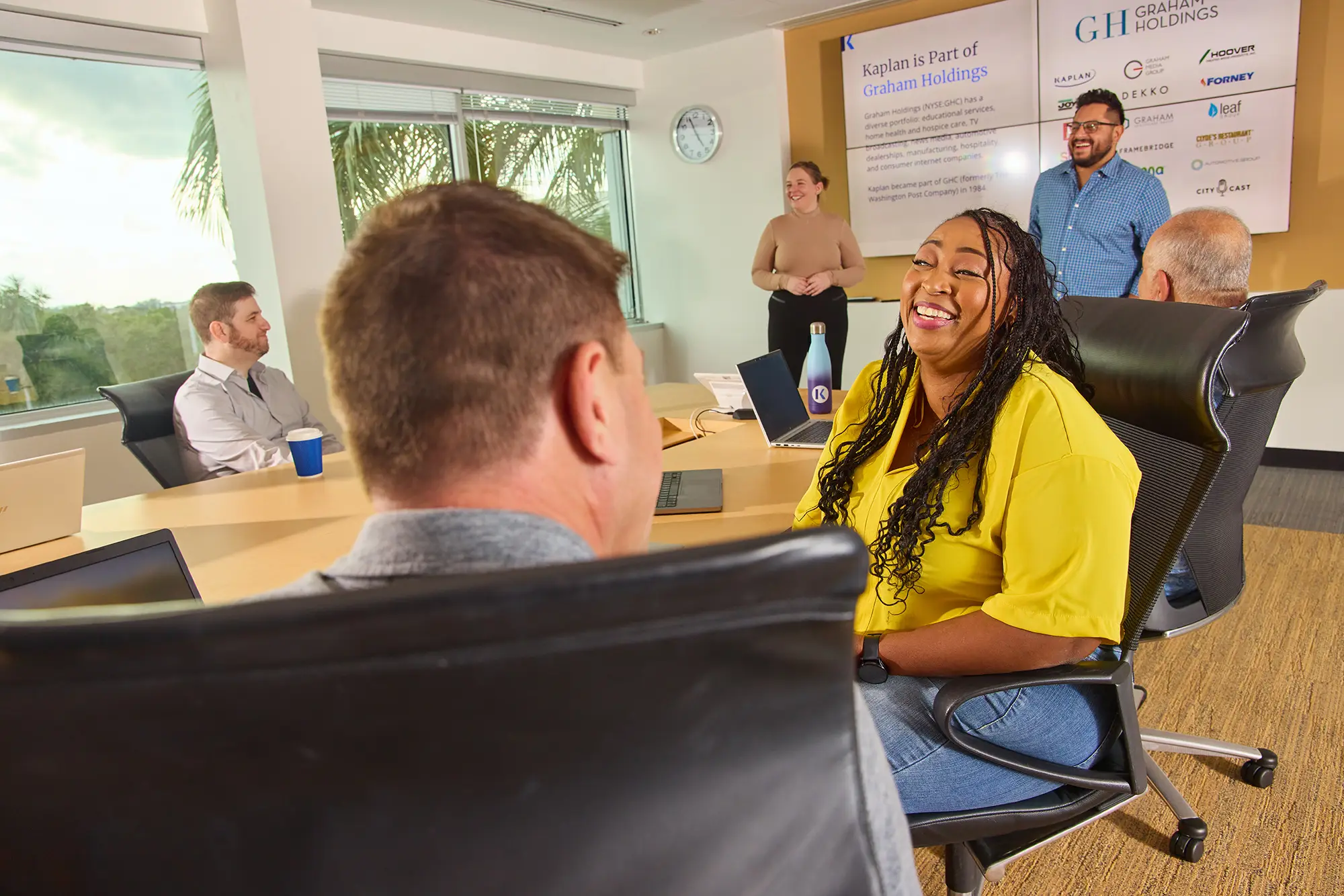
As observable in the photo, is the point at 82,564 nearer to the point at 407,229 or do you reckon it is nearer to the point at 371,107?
the point at 407,229

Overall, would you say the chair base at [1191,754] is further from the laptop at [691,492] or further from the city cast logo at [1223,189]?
the city cast logo at [1223,189]

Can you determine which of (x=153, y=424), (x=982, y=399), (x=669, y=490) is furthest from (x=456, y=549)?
(x=153, y=424)

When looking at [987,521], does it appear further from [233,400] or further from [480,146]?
[480,146]

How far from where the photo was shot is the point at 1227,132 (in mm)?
4359

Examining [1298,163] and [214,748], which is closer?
[214,748]

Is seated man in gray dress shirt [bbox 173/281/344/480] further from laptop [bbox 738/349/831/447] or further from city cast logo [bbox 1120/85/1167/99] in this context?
city cast logo [bbox 1120/85/1167/99]

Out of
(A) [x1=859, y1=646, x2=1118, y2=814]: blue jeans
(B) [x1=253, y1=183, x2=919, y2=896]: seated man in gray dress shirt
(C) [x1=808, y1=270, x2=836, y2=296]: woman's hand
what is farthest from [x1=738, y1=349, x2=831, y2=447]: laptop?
(C) [x1=808, y1=270, x2=836, y2=296]: woman's hand

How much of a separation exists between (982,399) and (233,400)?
8.44ft

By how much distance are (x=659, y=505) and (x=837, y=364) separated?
3.56 meters

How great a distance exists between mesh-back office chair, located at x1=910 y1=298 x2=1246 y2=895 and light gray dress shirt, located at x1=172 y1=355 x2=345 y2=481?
2.28 meters

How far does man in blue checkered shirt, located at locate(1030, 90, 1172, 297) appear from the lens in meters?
3.92

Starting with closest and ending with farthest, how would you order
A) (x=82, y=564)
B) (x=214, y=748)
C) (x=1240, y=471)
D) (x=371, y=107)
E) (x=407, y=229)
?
(x=214, y=748) → (x=407, y=229) → (x=82, y=564) → (x=1240, y=471) → (x=371, y=107)

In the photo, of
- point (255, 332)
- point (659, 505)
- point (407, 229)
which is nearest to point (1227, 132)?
point (659, 505)

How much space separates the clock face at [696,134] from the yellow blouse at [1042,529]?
5272mm
